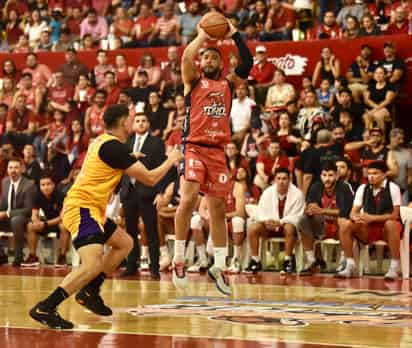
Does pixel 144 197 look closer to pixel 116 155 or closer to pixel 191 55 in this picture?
pixel 191 55

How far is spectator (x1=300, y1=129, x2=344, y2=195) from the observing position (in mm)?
14359

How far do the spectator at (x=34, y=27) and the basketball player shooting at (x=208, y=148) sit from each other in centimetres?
1255

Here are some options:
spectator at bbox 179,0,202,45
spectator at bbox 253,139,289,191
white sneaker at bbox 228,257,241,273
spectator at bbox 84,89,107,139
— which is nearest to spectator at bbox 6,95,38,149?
spectator at bbox 84,89,107,139

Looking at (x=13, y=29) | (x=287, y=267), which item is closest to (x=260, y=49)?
(x=287, y=267)

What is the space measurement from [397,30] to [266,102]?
2.55m

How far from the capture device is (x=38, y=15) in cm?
2206

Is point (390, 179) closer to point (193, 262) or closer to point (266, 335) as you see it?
point (193, 262)

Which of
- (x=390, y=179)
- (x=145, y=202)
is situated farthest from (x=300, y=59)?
(x=145, y=202)

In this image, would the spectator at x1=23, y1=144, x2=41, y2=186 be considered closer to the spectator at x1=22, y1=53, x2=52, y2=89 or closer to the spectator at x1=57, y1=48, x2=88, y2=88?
the spectator at x1=57, y1=48, x2=88, y2=88

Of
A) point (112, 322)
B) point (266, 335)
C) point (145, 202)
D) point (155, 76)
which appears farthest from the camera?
point (155, 76)

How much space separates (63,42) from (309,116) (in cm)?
749

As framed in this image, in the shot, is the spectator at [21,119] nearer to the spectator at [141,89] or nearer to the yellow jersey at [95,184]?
the spectator at [141,89]

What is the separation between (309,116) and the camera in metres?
15.4

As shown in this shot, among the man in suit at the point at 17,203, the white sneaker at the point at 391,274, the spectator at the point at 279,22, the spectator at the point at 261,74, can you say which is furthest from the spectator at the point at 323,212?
the spectator at the point at 279,22
